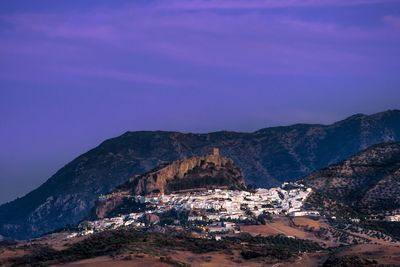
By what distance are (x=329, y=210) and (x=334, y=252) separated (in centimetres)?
4375

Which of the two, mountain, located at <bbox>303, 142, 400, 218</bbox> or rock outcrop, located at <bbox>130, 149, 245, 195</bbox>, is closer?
mountain, located at <bbox>303, 142, 400, 218</bbox>

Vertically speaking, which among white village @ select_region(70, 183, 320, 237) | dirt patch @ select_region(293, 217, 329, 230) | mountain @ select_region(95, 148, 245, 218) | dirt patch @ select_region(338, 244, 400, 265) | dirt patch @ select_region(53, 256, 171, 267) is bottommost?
dirt patch @ select_region(338, 244, 400, 265)

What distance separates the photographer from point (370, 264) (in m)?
95.8

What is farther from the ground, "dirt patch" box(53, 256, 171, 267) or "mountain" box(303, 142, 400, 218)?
"mountain" box(303, 142, 400, 218)

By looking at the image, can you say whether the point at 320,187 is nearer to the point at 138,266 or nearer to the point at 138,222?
the point at 138,222

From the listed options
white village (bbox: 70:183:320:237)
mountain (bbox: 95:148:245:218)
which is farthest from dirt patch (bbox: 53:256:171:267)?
mountain (bbox: 95:148:245:218)

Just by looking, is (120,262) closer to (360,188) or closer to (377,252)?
(377,252)

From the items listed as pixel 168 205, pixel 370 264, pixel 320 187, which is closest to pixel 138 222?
pixel 168 205

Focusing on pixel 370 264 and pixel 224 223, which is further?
pixel 224 223

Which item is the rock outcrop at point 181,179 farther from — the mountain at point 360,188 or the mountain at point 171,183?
the mountain at point 360,188

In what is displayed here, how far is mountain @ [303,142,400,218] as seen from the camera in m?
167

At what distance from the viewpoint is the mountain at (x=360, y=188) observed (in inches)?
6563

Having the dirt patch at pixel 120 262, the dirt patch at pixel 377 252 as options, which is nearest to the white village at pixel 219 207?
the dirt patch at pixel 377 252

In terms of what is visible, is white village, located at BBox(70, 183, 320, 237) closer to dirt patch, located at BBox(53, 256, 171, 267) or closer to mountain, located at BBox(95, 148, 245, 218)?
mountain, located at BBox(95, 148, 245, 218)
